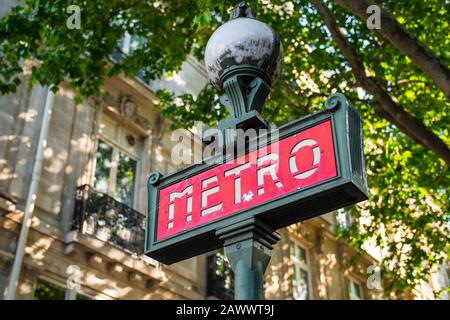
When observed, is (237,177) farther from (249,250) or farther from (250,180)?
(249,250)

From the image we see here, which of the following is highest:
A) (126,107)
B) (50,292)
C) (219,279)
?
(126,107)

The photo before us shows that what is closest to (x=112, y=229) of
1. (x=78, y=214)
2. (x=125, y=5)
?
(x=78, y=214)

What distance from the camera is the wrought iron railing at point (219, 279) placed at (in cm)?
1327

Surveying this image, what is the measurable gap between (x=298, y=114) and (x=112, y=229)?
4.25 meters

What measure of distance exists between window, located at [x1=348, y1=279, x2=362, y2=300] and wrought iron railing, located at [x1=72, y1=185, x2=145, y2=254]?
393 inches

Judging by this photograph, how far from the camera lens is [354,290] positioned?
2008cm

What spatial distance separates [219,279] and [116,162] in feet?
11.8

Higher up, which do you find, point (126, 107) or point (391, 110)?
point (126, 107)

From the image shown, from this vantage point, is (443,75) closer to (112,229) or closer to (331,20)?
(331,20)

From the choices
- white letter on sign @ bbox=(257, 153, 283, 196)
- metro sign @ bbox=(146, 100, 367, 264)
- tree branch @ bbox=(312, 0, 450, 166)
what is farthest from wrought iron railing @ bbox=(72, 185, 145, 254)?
white letter on sign @ bbox=(257, 153, 283, 196)

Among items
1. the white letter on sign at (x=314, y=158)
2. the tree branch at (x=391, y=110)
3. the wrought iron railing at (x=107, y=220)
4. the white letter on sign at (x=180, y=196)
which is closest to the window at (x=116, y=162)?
the wrought iron railing at (x=107, y=220)

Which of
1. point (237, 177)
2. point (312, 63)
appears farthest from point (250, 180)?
point (312, 63)

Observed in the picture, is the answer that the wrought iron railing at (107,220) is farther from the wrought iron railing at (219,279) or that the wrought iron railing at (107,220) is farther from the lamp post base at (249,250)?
the lamp post base at (249,250)

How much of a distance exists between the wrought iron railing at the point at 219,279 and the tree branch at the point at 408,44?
7634 millimetres
